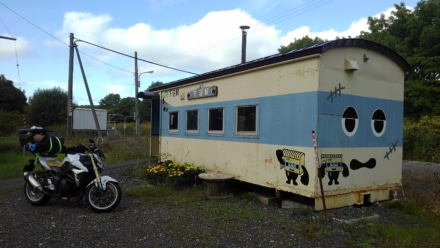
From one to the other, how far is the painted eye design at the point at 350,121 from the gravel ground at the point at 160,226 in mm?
1421

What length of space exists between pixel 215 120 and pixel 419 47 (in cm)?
2153

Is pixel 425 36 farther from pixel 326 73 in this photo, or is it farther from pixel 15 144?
pixel 15 144

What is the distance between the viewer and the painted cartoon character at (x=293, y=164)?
6668mm

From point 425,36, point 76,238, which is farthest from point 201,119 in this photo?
point 425,36

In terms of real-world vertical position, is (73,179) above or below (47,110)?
below

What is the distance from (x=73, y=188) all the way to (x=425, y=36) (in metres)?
24.0

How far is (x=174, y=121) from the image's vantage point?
11.5 m

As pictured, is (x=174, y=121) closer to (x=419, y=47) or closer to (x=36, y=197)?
(x=36, y=197)

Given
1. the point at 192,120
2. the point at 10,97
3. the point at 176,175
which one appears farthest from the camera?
the point at 10,97

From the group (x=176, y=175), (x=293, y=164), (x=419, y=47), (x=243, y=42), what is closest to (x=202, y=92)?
(x=176, y=175)

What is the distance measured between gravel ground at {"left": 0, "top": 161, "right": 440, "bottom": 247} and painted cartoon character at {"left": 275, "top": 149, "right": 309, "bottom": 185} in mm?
604

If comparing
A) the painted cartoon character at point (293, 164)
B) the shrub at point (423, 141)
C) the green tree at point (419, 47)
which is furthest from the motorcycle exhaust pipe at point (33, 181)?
the green tree at point (419, 47)

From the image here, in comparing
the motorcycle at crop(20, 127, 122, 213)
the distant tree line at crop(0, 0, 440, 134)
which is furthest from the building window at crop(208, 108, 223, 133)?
the distant tree line at crop(0, 0, 440, 134)

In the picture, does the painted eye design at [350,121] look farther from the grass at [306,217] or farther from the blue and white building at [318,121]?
the grass at [306,217]
